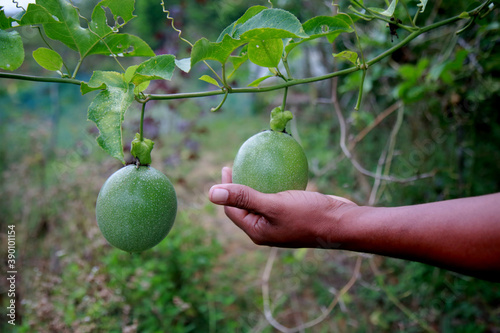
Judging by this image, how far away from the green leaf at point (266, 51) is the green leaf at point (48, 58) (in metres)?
0.55

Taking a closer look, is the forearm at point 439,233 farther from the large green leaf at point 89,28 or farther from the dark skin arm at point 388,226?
the large green leaf at point 89,28

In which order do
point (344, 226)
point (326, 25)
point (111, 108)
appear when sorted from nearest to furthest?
point (111, 108), point (326, 25), point (344, 226)

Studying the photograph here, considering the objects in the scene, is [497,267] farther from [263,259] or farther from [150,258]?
[263,259]

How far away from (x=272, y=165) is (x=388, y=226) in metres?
0.40

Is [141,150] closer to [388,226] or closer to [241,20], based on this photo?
[241,20]

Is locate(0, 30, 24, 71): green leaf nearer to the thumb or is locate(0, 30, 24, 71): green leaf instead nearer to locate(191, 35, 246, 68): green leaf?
locate(191, 35, 246, 68): green leaf

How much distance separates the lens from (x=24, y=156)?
4348 millimetres

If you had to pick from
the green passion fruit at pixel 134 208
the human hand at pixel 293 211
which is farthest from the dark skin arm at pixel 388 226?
the green passion fruit at pixel 134 208

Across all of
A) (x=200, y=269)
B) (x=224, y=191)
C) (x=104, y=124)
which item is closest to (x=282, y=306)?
(x=200, y=269)

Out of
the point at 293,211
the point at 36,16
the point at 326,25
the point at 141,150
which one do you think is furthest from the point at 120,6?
the point at 293,211

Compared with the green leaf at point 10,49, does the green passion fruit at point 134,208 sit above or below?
below

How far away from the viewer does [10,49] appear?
1039 mm

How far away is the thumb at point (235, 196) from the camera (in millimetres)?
1105

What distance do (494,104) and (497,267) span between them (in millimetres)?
2192
